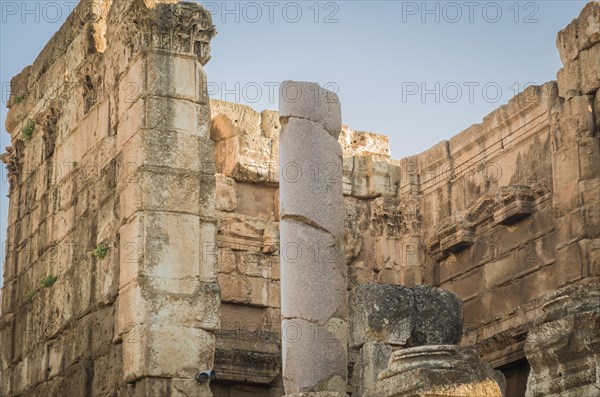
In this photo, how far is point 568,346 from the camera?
20.8 ft

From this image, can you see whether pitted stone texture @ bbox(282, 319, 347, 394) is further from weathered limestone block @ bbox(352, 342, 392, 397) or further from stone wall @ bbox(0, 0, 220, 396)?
stone wall @ bbox(0, 0, 220, 396)

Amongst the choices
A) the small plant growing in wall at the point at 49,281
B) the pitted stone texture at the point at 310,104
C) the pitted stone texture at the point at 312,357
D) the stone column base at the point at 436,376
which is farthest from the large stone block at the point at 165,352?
the stone column base at the point at 436,376

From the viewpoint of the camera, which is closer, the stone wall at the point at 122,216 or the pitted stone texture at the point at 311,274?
the stone wall at the point at 122,216

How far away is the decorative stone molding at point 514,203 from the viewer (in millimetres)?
15805

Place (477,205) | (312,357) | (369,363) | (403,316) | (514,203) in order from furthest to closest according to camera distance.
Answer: (477,205)
(514,203)
(312,357)
(403,316)
(369,363)

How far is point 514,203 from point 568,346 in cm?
973

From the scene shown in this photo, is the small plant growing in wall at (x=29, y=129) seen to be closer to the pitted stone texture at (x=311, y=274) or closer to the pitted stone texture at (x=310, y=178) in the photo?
the pitted stone texture at (x=310, y=178)

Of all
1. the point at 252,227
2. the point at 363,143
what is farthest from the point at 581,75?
the point at 252,227

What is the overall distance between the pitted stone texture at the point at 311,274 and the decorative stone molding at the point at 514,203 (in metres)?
3.56

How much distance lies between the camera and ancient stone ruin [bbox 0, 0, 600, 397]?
12.3 metres

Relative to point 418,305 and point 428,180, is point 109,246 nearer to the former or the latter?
point 418,305

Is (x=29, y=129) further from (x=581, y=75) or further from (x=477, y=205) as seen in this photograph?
(x=581, y=75)

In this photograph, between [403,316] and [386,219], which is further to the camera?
[386,219]

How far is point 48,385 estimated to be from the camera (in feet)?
47.5
